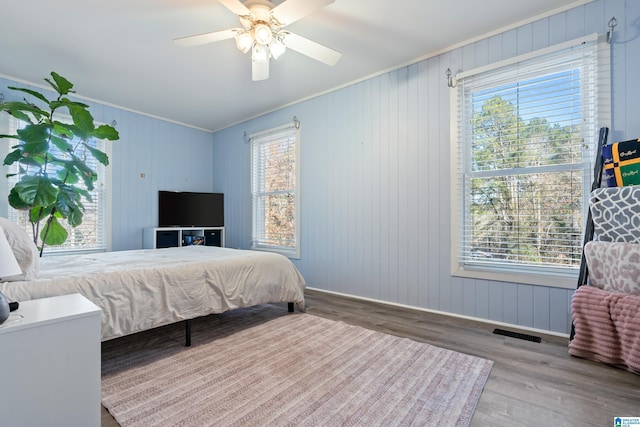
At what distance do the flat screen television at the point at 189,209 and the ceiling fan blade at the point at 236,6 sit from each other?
3383mm

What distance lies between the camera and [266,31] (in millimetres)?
2102

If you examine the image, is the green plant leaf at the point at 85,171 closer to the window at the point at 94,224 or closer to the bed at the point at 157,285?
the bed at the point at 157,285

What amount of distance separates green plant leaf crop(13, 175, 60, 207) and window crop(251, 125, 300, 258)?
2.49 m

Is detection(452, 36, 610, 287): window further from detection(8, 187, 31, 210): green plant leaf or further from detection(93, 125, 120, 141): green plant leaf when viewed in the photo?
detection(8, 187, 31, 210): green plant leaf

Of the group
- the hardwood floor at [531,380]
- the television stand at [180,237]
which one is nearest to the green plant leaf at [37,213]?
the television stand at [180,237]

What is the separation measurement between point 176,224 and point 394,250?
3343 mm

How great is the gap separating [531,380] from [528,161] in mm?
1705

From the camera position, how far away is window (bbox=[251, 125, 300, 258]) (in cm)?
428

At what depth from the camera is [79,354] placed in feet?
3.99

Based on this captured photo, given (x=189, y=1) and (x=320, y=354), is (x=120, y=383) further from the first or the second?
(x=189, y=1)

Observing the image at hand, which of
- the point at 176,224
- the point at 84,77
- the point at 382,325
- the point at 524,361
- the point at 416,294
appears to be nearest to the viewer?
the point at 524,361

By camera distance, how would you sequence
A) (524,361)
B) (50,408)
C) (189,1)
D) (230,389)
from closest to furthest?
(50,408) → (230,389) → (524,361) → (189,1)

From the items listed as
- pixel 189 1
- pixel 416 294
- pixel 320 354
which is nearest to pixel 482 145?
pixel 416 294

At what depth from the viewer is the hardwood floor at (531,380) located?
144cm
